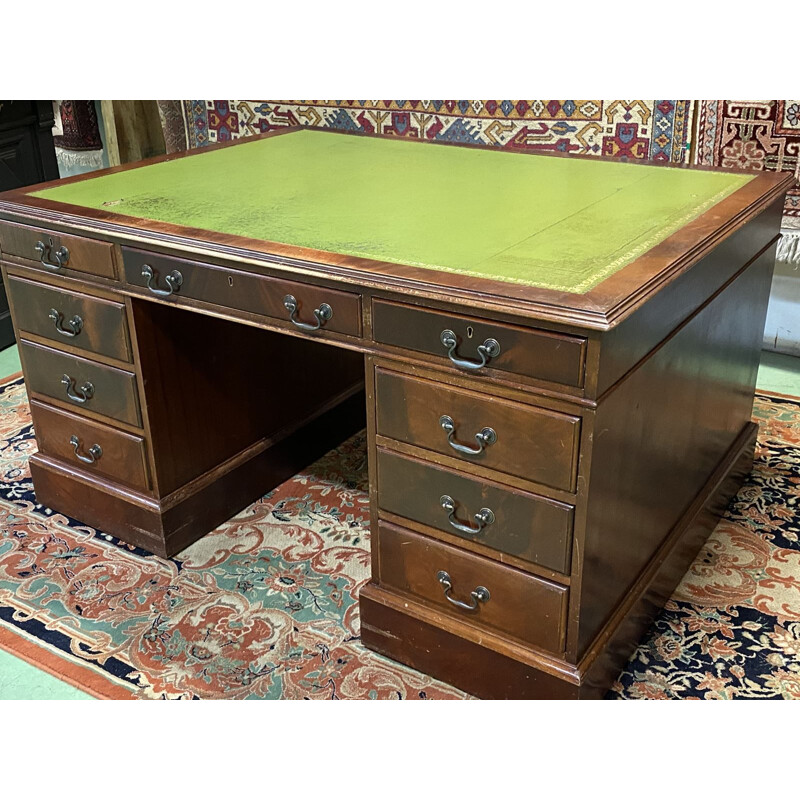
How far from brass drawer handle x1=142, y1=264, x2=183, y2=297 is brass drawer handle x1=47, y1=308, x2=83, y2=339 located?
301 millimetres

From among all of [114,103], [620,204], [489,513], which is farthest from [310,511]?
[114,103]

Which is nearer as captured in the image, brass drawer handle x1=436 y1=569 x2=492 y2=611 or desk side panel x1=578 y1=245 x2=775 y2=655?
desk side panel x1=578 y1=245 x2=775 y2=655

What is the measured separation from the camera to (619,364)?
164 centimetres

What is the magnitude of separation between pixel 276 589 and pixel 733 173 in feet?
5.29

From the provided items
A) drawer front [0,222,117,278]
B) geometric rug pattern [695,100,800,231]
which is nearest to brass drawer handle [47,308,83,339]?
drawer front [0,222,117,278]

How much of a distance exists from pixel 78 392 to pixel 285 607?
2.66ft

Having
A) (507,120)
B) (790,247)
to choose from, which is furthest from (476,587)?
(507,120)

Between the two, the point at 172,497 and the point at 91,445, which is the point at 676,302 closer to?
the point at 172,497

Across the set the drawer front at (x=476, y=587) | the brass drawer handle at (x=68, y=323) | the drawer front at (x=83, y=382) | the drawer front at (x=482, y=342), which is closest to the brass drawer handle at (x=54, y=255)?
the brass drawer handle at (x=68, y=323)

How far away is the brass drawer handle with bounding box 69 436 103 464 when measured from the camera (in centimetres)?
249

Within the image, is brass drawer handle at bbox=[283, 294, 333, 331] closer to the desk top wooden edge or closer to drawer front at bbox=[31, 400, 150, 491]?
the desk top wooden edge

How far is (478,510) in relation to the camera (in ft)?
5.94

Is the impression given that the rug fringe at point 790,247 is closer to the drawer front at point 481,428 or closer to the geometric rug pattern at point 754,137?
the geometric rug pattern at point 754,137

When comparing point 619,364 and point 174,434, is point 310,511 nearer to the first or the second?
point 174,434
